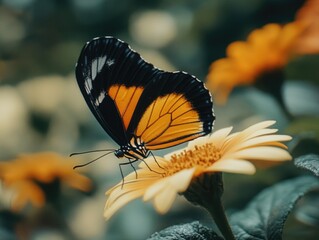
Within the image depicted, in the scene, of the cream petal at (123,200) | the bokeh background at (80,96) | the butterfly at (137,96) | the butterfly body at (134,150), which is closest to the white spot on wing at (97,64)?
the butterfly at (137,96)

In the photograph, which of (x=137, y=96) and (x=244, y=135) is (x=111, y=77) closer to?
(x=137, y=96)

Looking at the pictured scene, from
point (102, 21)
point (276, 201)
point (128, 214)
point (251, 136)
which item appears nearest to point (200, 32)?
point (102, 21)

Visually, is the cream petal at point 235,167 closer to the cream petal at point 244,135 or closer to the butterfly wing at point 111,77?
the cream petal at point 244,135

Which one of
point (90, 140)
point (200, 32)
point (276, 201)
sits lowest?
point (276, 201)

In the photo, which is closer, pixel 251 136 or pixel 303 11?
pixel 251 136

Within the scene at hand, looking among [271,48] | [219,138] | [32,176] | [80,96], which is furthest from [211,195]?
[80,96]

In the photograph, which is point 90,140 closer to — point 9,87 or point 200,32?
point 9,87
